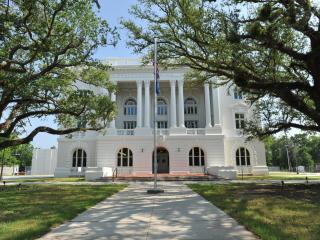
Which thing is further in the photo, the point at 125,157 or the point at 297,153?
the point at 297,153

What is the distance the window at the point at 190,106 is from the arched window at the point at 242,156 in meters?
8.33

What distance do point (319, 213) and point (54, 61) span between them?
14.6 meters

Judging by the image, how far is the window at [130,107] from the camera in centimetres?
4331

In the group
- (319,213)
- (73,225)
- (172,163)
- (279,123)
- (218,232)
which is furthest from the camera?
(172,163)

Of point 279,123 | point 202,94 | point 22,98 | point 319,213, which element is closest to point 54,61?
point 22,98

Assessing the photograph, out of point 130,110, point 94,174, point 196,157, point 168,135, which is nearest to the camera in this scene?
point 94,174

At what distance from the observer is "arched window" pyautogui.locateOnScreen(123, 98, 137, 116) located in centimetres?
4331

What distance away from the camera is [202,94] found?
4366 centimetres

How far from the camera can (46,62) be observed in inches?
692

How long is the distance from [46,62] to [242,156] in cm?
3042

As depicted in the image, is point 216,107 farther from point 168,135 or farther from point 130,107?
point 130,107

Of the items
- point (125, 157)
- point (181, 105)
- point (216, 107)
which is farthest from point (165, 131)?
point (216, 107)

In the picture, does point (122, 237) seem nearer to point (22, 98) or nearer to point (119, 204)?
point (119, 204)

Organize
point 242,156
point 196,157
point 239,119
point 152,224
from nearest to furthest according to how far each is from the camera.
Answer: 1. point 152,224
2. point 196,157
3. point 242,156
4. point 239,119
